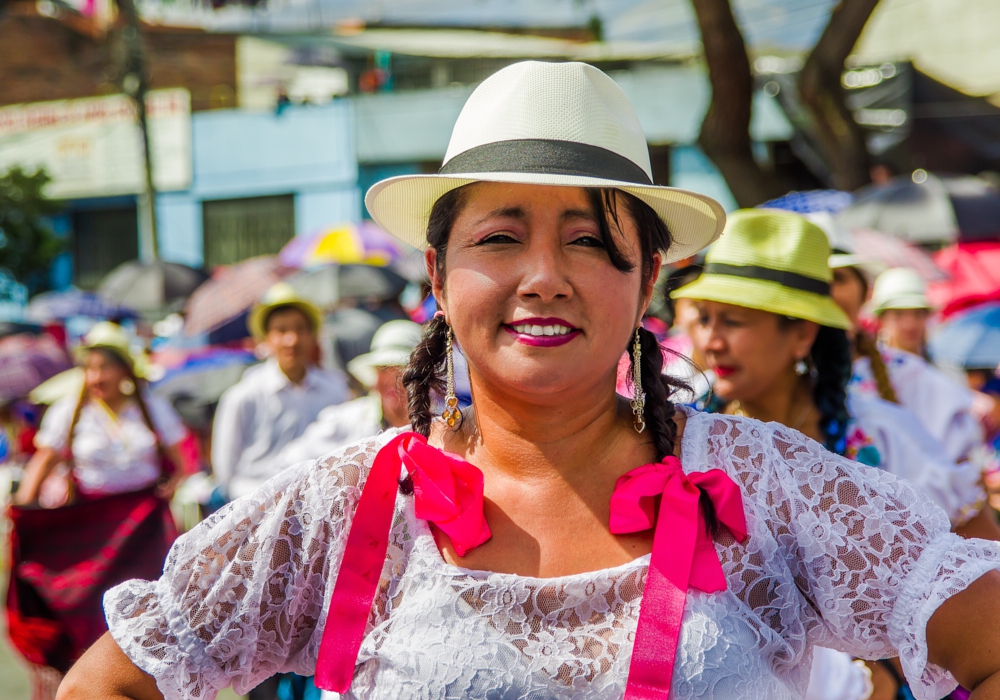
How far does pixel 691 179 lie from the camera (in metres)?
16.7

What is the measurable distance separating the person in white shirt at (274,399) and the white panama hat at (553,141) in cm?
442

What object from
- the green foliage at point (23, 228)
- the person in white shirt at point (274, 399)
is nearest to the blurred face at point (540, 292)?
the person in white shirt at point (274, 399)

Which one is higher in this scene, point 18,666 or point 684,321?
point 684,321

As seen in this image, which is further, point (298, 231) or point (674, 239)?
point (298, 231)

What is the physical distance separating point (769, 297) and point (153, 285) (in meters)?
11.6

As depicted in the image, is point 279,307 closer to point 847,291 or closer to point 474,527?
point 847,291

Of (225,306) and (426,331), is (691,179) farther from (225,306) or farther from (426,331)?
(426,331)

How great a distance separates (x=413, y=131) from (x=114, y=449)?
12586 mm

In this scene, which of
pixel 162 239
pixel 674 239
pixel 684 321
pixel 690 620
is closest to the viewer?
pixel 690 620

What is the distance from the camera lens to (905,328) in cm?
631

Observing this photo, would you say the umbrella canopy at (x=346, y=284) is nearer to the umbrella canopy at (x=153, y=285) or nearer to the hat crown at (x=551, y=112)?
the umbrella canopy at (x=153, y=285)

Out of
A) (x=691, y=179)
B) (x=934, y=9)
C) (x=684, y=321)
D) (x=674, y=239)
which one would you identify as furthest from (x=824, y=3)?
(x=674, y=239)

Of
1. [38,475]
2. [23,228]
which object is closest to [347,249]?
[38,475]

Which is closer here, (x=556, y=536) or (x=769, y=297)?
(x=556, y=536)
